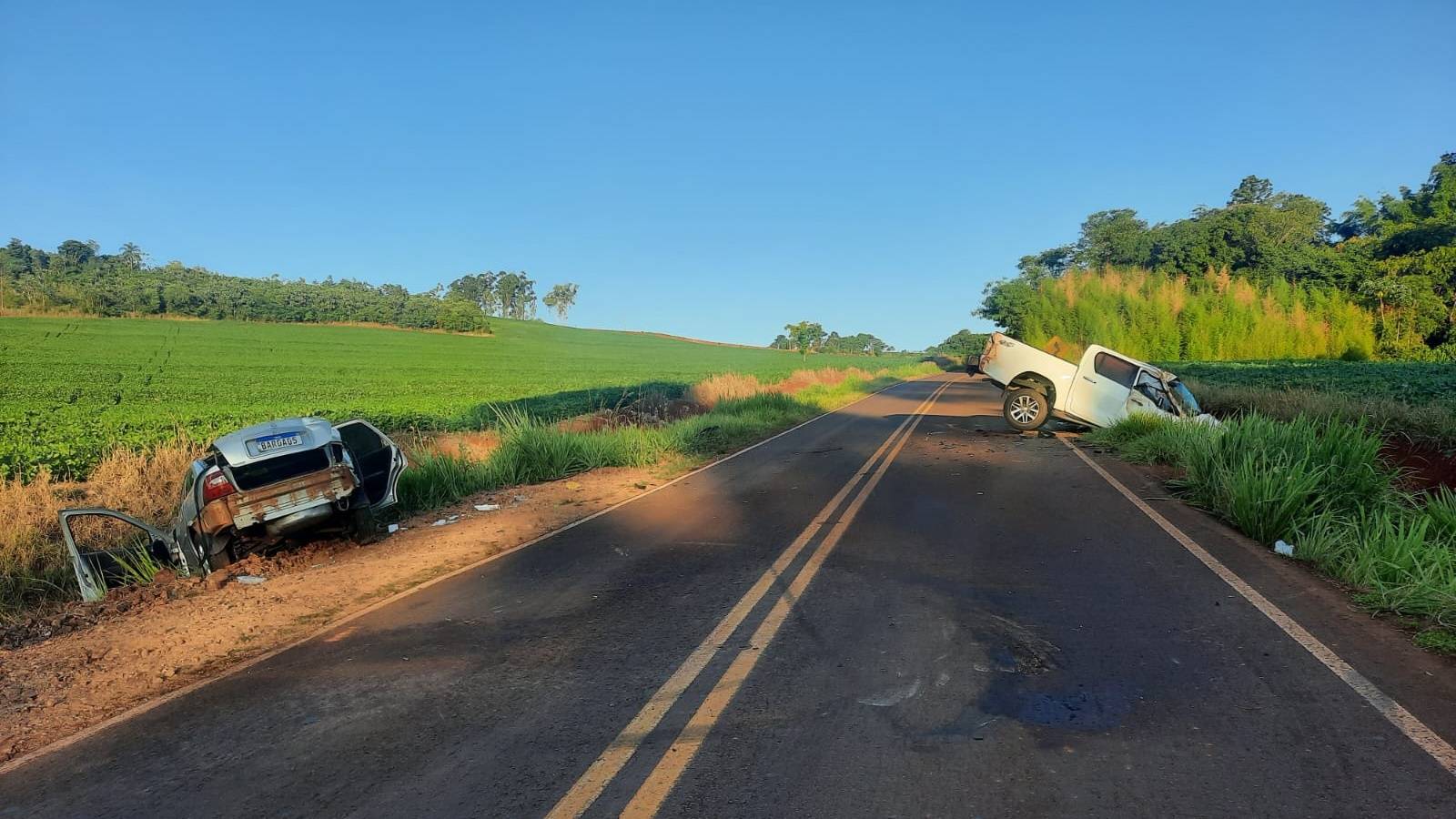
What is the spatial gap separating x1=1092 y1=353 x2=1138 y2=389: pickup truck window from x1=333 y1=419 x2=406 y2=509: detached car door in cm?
1374

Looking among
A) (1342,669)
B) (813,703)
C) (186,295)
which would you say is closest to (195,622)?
(813,703)

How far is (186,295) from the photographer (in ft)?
229

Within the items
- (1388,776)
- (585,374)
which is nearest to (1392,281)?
(585,374)

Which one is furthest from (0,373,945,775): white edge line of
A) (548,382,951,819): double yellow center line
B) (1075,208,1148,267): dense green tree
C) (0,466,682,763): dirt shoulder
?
(1075,208,1148,267): dense green tree

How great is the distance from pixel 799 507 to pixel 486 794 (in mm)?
6488

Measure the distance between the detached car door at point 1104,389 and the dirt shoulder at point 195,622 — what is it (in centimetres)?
1172

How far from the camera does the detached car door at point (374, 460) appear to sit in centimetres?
827

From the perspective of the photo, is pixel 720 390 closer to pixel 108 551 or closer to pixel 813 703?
pixel 108 551

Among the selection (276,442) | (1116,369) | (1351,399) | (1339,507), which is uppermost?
(1116,369)

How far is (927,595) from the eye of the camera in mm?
5805

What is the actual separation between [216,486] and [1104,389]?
1549 cm

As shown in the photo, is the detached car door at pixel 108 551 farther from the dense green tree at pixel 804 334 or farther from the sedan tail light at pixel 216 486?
the dense green tree at pixel 804 334

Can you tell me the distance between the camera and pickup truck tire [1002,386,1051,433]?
17.2 metres

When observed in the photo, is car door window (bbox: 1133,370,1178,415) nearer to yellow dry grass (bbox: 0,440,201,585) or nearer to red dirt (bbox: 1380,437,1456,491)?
red dirt (bbox: 1380,437,1456,491)
